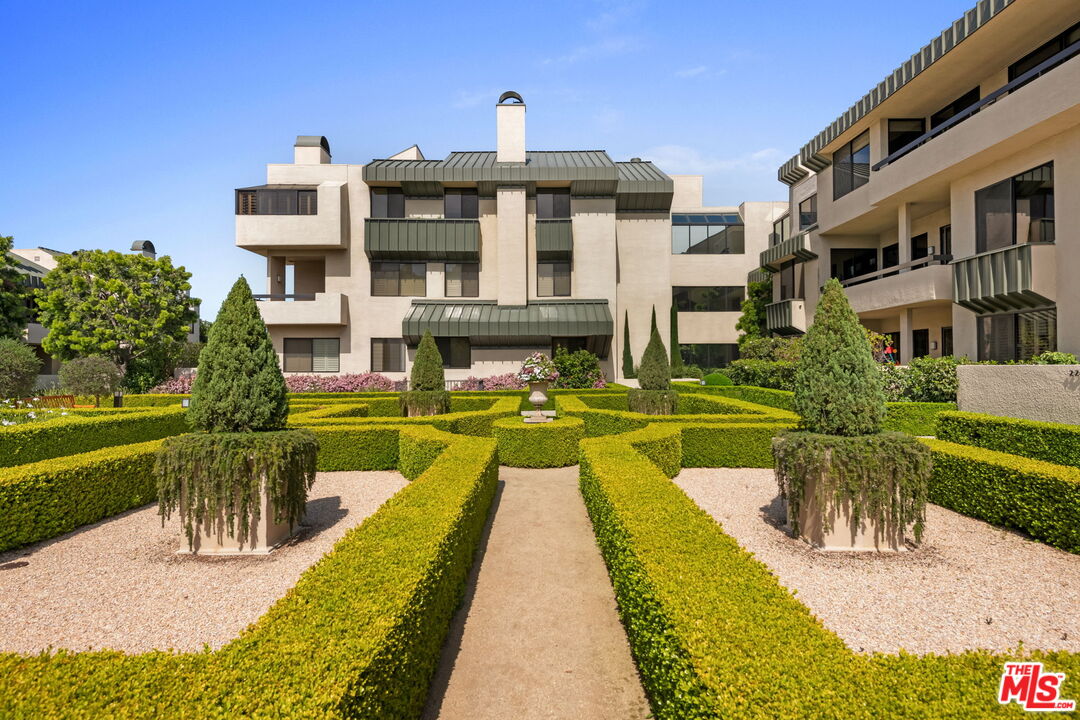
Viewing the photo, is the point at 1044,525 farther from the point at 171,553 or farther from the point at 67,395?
the point at 67,395

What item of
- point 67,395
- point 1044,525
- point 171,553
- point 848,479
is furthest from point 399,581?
point 67,395

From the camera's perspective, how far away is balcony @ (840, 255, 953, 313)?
17.2 metres

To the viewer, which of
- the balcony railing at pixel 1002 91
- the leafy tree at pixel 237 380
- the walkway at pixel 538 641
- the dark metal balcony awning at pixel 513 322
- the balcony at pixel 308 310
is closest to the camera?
the walkway at pixel 538 641

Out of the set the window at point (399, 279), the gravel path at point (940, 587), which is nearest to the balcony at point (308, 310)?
the window at point (399, 279)

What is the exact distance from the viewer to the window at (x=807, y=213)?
2809 centimetres

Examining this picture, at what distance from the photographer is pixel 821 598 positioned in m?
5.34

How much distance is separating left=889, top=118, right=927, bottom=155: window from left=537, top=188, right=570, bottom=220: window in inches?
630

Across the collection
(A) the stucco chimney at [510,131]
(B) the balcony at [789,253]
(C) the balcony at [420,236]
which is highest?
(A) the stucco chimney at [510,131]

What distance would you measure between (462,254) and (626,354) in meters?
11.6

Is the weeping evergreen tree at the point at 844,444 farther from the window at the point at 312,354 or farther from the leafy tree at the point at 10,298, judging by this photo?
the leafy tree at the point at 10,298

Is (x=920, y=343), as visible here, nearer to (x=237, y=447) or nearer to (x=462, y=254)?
(x=462, y=254)

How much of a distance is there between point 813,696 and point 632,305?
90.7ft

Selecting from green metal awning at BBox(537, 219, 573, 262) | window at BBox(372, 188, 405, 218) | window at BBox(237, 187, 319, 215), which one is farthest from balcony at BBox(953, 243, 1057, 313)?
window at BBox(237, 187, 319, 215)

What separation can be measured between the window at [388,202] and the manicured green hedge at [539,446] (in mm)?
20819
